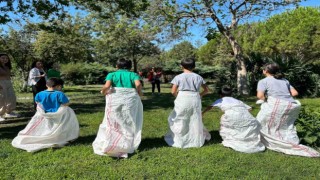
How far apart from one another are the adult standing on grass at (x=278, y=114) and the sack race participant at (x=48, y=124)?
3.55 metres

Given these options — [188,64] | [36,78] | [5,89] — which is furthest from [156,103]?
[188,64]

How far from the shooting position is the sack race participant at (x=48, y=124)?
6109 millimetres

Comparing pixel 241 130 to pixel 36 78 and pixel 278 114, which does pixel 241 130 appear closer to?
pixel 278 114

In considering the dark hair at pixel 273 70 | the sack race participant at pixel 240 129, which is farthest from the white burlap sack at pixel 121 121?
the dark hair at pixel 273 70


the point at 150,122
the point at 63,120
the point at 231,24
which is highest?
the point at 231,24

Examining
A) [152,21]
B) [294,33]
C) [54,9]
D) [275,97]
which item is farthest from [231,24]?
[294,33]

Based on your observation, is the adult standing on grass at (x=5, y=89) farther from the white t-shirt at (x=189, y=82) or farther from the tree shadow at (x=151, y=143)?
the white t-shirt at (x=189, y=82)

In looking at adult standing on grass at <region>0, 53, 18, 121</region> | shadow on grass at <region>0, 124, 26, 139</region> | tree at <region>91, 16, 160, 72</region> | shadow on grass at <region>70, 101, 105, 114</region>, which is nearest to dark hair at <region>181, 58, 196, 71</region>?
shadow on grass at <region>0, 124, 26, 139</region>

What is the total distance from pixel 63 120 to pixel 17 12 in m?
7.55

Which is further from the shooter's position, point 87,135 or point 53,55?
point 53,55

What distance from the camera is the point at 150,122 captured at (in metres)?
9.06

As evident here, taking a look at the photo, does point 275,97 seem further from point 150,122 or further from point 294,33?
point 294,33

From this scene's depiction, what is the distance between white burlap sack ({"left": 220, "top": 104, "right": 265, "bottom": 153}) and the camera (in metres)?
6.08

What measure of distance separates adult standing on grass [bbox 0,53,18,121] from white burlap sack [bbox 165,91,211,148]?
507 centimetres
